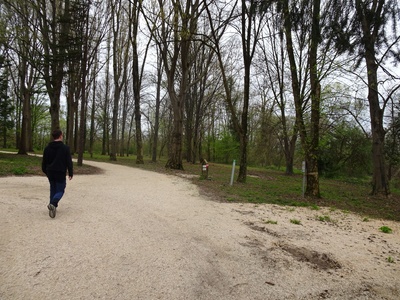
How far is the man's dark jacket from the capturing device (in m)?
5.21

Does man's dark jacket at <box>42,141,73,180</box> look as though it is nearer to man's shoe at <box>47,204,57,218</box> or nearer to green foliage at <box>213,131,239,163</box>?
man's shoe at <box>47,204,57,218</box>

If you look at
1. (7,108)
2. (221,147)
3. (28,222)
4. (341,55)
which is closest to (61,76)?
(7,108)

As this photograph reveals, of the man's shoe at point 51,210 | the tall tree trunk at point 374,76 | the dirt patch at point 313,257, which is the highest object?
the tall tree trunk at point 374,76

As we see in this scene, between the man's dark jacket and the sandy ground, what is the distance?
Answer: 84 cm

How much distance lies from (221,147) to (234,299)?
3647 centimetres

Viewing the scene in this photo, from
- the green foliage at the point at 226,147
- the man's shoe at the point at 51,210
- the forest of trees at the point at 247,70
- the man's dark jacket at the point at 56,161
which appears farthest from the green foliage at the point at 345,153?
the man's shoe at the point at 51,210

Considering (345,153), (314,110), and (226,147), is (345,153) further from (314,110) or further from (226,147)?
(226,147)

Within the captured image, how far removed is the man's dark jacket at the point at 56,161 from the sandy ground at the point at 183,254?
0.84 meters

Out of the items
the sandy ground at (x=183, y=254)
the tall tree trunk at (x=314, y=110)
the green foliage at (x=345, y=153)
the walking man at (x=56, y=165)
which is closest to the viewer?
the sandy ground at (x=183, y=254)

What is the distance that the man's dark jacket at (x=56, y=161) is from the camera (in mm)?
5207

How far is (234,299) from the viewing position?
279 centimetres

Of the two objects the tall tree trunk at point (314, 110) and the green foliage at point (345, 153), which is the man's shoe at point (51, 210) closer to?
the tall tree trunk at point (314, 110)

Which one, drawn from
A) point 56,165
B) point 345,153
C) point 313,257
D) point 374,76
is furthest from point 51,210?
point 345,153

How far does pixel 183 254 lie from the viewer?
3822 millimetres
